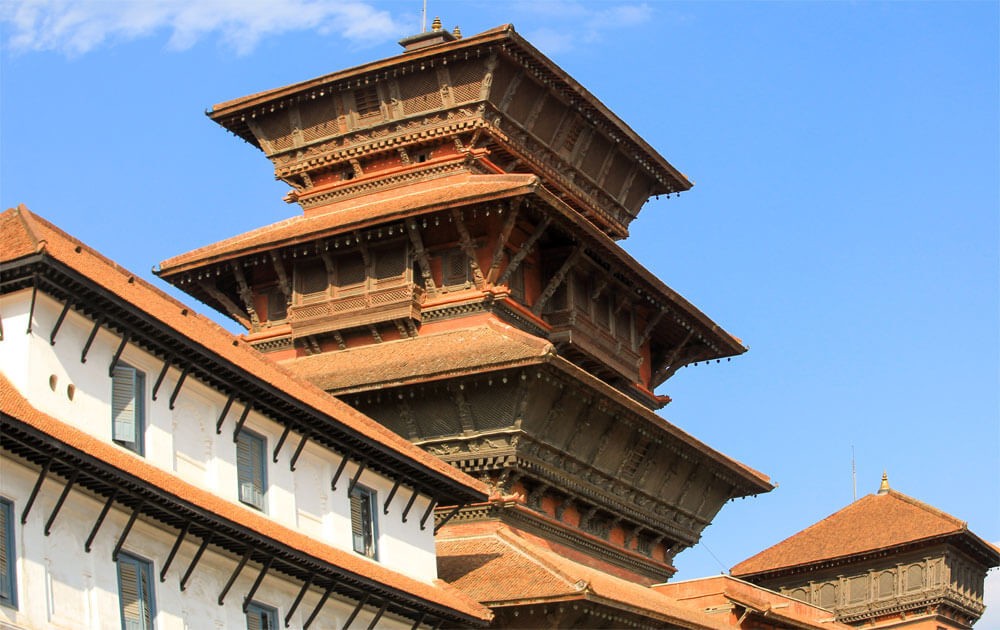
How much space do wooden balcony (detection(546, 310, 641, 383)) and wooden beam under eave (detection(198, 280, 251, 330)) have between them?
289 inches

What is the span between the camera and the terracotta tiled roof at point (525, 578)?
32500mm

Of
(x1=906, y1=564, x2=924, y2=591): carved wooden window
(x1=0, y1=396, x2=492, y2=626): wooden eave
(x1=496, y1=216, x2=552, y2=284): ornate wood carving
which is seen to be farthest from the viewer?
(x1=906, y1=564, x2=924, y2=591): carved wooden window

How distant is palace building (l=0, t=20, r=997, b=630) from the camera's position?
2348 cm

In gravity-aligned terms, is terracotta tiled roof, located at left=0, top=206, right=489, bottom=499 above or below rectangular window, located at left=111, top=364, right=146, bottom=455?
above

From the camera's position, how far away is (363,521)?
30297mm

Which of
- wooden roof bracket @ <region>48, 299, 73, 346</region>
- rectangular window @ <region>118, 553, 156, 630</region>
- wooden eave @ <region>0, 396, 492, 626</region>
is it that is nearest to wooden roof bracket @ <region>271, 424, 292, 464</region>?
wooden eave @ <region>0, 396, 492, 626</region>

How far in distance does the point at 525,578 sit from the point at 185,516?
35.2ft

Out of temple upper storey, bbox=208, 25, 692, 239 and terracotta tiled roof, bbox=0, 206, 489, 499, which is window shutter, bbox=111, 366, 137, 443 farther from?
temple upper storey, bbox=208, 25, 692, 239

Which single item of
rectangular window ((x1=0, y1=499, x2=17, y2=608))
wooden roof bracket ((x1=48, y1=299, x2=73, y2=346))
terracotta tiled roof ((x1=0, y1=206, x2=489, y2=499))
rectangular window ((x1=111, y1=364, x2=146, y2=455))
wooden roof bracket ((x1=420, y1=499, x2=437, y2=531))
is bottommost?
rectangular window ((x1=0, y1=499, x2=17, y2=608))

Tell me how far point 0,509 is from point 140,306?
4.31m

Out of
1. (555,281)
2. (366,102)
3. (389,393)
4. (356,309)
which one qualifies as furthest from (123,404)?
(366,102)

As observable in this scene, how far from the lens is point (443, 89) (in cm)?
4231

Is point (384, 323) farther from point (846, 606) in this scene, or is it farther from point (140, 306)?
point (846, 606)

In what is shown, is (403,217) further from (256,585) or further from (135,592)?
(135,592)
